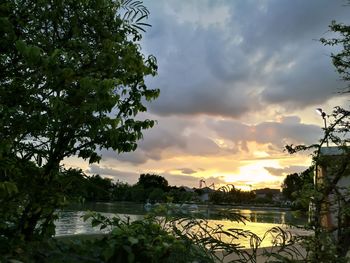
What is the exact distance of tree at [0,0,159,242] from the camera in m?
2.99

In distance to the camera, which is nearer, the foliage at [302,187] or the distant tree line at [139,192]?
the distant tree line at [139,192]

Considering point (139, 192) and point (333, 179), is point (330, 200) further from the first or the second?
point (139, 192)

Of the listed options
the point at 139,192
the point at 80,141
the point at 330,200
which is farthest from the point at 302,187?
the point at 80,141

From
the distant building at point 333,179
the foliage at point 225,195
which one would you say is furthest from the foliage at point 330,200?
the foliage at point 225,195

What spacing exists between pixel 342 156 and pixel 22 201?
2.83 meters

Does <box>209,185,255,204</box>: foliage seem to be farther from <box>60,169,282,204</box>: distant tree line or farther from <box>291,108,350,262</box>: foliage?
<box>291,108,350,262</box>: foliage

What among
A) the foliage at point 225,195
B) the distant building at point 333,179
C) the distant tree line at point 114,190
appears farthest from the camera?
the distant building at point 333,179

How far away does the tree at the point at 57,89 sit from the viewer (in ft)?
9.80

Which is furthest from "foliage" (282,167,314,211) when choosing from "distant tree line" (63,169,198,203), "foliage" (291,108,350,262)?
"distant tree line" (63,169,198,203)

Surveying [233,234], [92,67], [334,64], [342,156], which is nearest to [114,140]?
[92,67]

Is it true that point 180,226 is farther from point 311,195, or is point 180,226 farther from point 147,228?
point 311,195

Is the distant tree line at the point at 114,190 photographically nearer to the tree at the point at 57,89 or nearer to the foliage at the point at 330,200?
the tree at the point at 57,89

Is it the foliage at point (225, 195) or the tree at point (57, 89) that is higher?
the tree at point (57, 89)

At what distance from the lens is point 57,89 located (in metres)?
3.04
